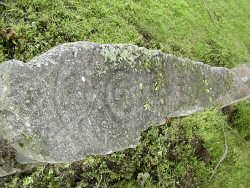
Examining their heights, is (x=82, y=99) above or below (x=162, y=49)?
above

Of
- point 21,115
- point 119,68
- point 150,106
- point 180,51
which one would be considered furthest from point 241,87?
point 21,115

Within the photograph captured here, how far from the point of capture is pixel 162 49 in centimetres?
645

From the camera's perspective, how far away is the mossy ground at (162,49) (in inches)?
195

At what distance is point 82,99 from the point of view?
293 cm

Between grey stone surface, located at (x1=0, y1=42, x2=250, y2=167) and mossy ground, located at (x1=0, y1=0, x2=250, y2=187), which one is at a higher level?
grey stone surface, located at (x1=0, y1=42, x2=250, y2=167)

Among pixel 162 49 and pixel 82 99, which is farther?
pixel 162 49

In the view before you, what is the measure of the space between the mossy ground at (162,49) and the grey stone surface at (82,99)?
1.59 m

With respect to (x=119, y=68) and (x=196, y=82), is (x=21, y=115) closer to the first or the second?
(x=119, y=68)

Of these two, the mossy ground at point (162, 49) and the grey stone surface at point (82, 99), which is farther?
the mossy ground at point (162, 49)

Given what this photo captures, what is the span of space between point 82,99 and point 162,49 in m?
3.70

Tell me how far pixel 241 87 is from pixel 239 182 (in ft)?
6.09

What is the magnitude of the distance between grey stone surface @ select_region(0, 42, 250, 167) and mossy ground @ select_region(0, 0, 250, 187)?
1594 millimetres

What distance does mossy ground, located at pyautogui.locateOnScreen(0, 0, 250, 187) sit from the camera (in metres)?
4.94

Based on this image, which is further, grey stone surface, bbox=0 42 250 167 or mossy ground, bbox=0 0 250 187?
mossy ground, bbox=0 0 250 187
